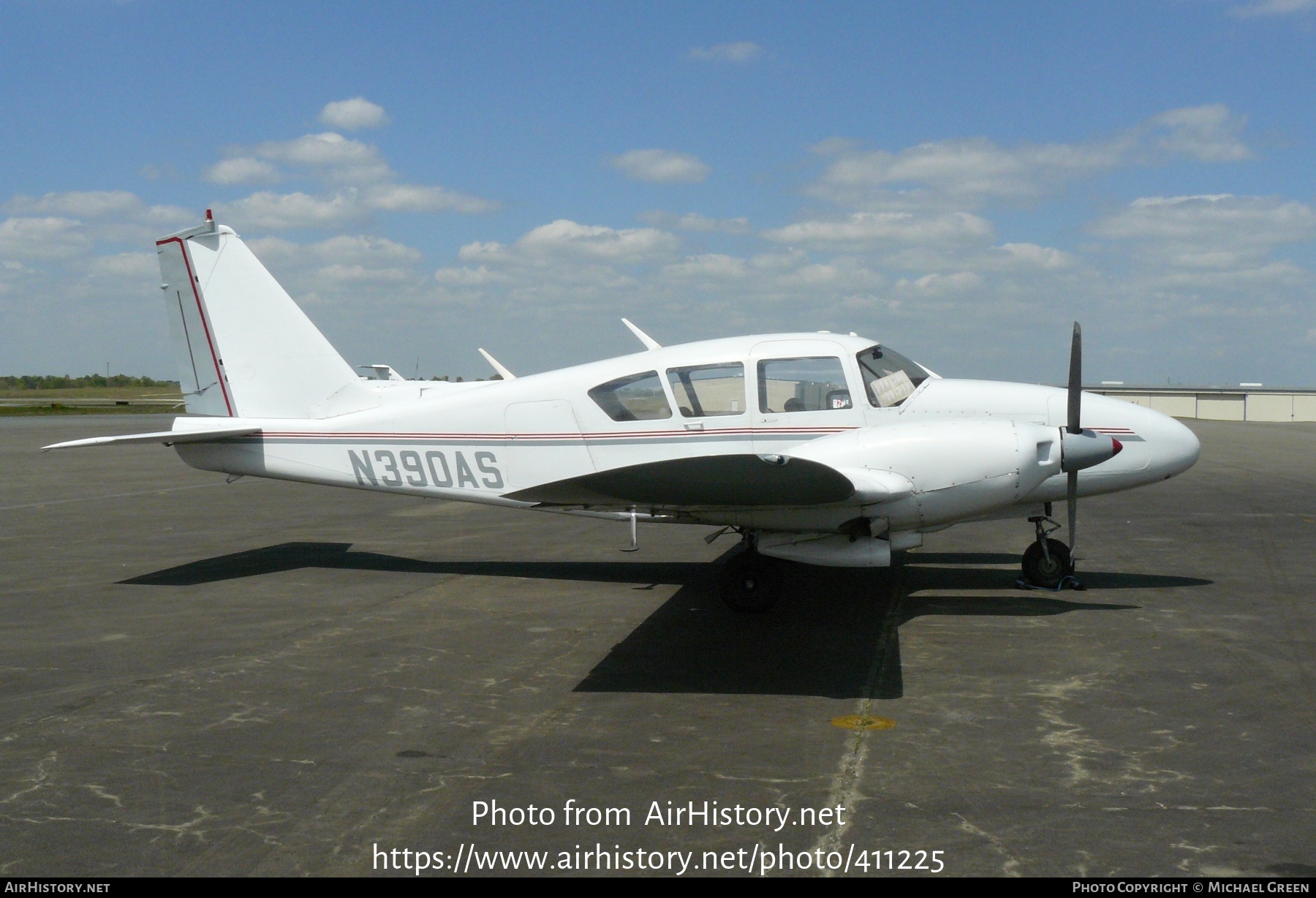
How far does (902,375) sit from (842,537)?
6.23ft

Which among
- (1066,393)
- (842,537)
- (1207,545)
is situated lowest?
(1207,545)

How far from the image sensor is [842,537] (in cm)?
857

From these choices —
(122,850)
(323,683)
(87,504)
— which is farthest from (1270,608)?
(87,504)

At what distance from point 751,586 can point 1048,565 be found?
10.3 ft

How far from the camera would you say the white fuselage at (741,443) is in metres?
8.27

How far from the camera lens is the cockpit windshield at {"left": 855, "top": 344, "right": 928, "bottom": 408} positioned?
30.4 feet

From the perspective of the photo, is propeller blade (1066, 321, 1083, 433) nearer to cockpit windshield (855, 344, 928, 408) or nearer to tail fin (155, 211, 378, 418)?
cockpit windshield (855, 344, 928, 408)

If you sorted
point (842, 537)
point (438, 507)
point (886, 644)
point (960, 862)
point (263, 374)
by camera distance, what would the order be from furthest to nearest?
point (438, 507), point (263, 374), point (842, 537), point (886, 644), point (960, 862)

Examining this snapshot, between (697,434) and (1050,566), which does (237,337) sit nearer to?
(697,434)

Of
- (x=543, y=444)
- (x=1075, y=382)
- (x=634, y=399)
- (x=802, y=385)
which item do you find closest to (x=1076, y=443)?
(x=1075, y=382)

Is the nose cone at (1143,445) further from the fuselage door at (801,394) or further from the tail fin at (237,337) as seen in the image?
the tail fin at (237,337)

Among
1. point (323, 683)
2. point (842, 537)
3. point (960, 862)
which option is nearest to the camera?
point (960, 862)

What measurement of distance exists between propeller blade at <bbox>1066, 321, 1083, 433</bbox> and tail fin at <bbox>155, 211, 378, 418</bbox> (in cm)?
729

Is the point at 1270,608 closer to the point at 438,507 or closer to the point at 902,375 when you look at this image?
the point at 902,375
